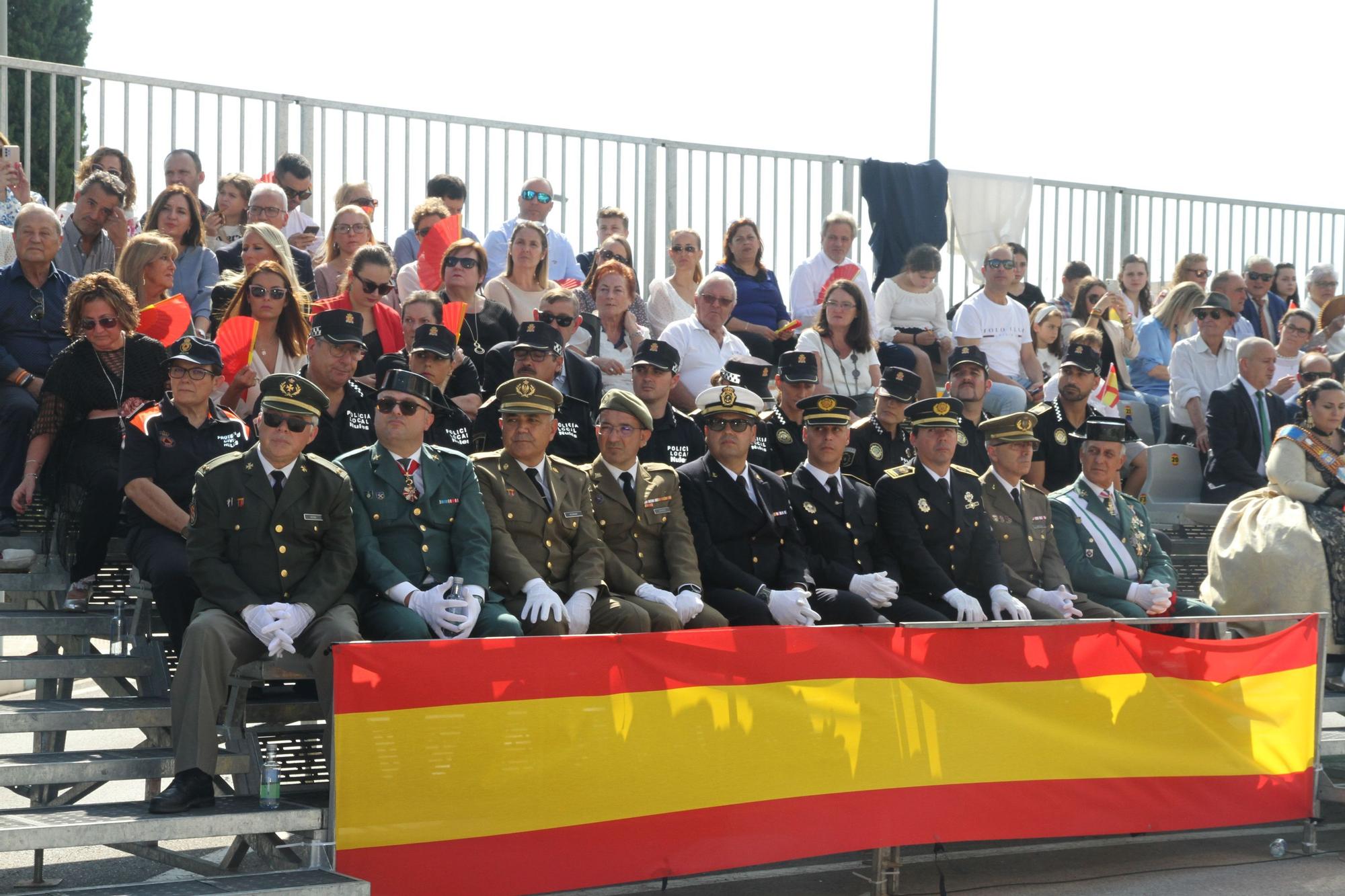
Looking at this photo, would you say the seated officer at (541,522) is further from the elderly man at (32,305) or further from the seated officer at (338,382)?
the elderly man at (32,305)

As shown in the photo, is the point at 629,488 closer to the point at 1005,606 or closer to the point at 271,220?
the point at 1005,606

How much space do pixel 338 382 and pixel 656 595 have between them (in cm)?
195

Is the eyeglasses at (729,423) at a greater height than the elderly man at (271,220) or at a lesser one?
lesser

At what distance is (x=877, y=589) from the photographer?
7.57 meters

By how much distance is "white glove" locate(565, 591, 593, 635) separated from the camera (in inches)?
265

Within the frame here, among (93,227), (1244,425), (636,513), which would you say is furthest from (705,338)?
(1244,425)

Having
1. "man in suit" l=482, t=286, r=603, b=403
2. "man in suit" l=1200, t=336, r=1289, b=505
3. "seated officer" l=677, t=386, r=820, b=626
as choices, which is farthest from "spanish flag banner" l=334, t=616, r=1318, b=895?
"man in suit" l=1200, t=336, r=1289, b=505

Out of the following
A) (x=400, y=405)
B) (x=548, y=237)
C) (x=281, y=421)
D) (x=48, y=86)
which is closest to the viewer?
(x=281, y=421)

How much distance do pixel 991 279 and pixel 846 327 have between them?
8.04 feet

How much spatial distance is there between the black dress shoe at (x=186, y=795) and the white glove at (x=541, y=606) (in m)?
1.46

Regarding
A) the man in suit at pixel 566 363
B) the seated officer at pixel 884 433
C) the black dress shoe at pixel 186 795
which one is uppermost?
the man in suit at pixel 566 363

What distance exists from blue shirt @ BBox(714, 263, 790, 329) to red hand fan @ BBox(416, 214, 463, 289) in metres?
2.08

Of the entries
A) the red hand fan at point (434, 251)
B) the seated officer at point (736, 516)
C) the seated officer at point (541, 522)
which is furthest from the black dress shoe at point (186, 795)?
the red hand fan at point (434, 251)

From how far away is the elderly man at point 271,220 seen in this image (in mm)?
9695
